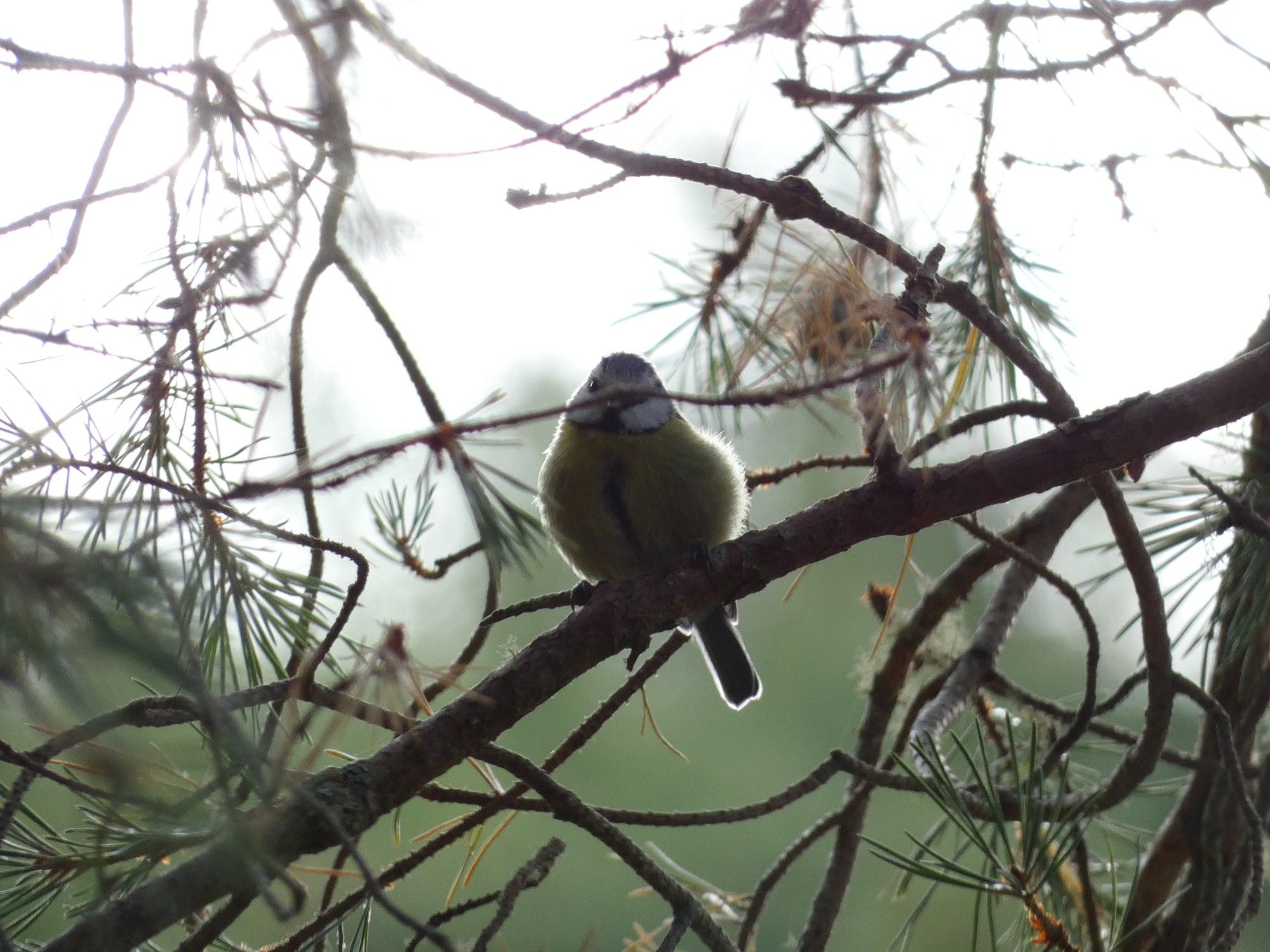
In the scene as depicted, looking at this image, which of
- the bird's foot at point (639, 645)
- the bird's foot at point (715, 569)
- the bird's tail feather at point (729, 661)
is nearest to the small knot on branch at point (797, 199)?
the bird's foot at point (715, 569)

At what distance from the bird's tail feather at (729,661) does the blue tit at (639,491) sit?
0.37 m

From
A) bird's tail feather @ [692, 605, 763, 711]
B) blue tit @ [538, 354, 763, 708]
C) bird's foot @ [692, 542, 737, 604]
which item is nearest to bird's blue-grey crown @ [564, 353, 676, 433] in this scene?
blue tit @ [538, 354, 763, 708]

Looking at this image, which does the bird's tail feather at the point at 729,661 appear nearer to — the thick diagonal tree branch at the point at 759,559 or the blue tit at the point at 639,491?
the blue tit at the point at 639,491

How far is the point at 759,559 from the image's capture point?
1323 mm

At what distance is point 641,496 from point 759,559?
752mm

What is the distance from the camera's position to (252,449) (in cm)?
126

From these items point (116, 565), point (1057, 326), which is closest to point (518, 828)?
point (1057, 326)

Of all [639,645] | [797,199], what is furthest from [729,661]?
[797,199]

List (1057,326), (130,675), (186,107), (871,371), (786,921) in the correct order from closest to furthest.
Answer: (130,675) → (871,371) → (186,107) → (1057,326) → (786,921)

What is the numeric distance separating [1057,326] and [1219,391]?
2.04ft

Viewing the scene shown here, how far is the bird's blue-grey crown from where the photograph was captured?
2.00 m

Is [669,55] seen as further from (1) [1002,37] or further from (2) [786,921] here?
(2) [786,921]

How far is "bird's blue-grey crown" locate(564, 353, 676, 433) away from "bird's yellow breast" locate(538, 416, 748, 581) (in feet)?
0.07

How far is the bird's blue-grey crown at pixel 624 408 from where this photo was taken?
1998mm
